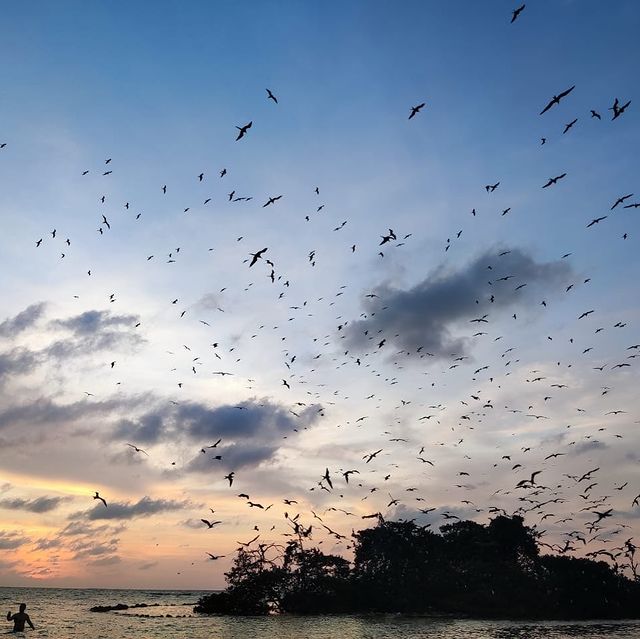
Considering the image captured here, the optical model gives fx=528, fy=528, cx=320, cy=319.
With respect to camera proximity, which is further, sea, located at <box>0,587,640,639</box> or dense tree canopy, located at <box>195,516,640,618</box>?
dense tree canopy, located at <box>195,516,640,618</box>

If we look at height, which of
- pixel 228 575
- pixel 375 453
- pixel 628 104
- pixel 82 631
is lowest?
pixel 82 631

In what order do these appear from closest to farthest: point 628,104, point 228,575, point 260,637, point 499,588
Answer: point 628,104, point 260,637, point 228,575, point 499,588

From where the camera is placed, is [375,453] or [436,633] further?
[436,633]

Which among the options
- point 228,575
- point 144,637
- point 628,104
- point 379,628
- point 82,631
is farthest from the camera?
point 228,575

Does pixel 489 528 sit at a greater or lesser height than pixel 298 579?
greater

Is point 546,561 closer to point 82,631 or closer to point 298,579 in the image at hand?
point 298,579

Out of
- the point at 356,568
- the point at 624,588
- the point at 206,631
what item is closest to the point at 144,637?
the point at 206,631

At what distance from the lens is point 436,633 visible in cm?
5931

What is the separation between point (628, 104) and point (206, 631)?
67.4m

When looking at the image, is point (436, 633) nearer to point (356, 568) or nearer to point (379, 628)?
point (379, 628)

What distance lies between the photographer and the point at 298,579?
84.8 metres

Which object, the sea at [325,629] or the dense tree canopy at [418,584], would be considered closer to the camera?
the sea at [325,629]

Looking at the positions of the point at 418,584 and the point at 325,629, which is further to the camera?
the point at 418,584

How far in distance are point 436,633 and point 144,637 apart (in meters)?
33.3
